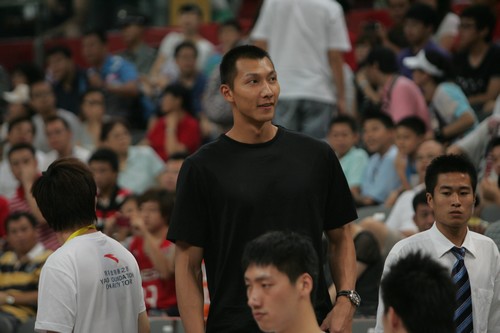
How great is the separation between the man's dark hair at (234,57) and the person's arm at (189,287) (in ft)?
2.67

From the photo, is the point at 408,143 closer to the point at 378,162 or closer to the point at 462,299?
the point at 378,162

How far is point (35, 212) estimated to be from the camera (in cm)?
1166

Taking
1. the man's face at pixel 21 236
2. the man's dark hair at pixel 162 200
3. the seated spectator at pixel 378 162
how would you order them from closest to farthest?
1. the man's dark hair at pixel 162 200
2. the man's face at pixel 21 236
3. the seated spectator at pixel 378 162

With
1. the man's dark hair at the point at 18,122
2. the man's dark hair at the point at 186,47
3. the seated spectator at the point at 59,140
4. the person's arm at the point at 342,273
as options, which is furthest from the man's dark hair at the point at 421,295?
the man's dark hair at the point at 186,47

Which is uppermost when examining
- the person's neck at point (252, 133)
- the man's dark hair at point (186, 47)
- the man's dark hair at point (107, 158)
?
the person's neck at point (252, 133)

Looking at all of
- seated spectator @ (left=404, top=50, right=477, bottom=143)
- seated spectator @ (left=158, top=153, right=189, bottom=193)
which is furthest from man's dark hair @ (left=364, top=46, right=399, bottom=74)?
seated spectator @ (left=158, top=153, right=189, bottom=193)

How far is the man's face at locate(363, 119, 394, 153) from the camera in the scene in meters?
11.8

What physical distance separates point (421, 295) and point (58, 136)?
901 centimetres

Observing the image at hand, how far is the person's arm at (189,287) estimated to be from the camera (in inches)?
222

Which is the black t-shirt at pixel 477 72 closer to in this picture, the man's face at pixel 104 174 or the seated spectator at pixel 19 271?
the man's face at pixel 104 174

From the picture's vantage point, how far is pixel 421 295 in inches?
171

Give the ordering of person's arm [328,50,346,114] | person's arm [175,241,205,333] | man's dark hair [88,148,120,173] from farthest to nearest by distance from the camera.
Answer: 1. person's arm [328,50,346,114]
2. man's dark hair [88,148,120,173]
3. person's arm [175,241,205,333]

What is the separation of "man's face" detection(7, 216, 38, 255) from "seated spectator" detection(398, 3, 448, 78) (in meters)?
4.69

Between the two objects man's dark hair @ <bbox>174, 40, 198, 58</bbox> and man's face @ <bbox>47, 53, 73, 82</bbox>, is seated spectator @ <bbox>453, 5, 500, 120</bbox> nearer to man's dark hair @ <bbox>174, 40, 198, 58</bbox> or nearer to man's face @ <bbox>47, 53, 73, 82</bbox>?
man's dark hair @ <bbox>174, 40, 198, 58</bbox>
